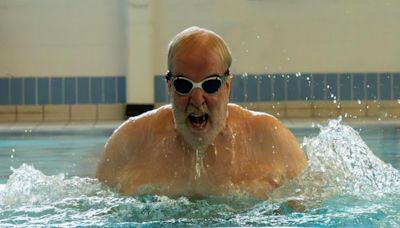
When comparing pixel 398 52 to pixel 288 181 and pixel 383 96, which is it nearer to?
A: pixel 383 96

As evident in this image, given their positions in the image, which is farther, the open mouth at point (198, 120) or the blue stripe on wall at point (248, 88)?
the blue stripe on wall at point (248, 88)

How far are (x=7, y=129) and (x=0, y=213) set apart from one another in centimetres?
467

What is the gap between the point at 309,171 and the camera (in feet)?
9.21

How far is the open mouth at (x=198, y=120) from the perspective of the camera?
2.51 metres

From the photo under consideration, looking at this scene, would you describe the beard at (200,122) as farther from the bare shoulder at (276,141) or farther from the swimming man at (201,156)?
the bare shoulder at (276,141)

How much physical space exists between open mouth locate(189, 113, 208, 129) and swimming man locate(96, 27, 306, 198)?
0.04m

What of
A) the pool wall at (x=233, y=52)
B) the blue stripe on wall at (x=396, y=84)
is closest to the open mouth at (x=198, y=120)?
the pool wall at (x=233, y=52)

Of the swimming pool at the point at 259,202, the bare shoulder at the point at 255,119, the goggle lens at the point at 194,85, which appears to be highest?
the goggle lens at the point at 194,85

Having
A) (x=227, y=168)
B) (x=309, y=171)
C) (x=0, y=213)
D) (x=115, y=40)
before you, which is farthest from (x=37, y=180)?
→ (x=115, y=40)

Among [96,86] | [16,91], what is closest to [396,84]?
[96,86]

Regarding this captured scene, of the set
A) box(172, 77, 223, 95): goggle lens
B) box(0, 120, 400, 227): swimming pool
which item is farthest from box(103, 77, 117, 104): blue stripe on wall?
box(172, 77, 223, 95): goggle lens

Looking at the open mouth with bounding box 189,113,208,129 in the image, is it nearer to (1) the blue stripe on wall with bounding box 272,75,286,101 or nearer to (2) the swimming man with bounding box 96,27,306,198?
(2) the swimming man with bounding box 96,27,306,198

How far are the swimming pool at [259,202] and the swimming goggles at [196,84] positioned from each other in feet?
1.19

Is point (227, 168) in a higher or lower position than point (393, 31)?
lower
